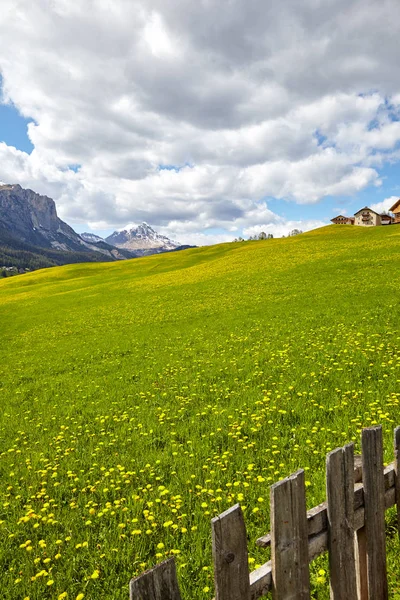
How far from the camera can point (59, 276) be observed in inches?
3342

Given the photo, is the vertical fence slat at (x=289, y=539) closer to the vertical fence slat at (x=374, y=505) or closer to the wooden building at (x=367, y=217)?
the vertical fence slat at (x=374, y=505)

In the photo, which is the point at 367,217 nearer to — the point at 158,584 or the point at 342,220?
the point at 342,220

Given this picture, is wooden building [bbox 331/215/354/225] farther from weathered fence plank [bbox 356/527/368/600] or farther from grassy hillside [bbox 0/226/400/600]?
weathered fence plank [bbox 356/527/368/600]

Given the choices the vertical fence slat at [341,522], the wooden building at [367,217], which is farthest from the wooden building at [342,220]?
the vertical fence slat at [341,522]

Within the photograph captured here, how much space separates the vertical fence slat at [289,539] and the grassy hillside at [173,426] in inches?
95.8

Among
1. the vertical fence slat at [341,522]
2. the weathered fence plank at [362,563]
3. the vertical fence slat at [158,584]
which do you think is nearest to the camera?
the vertical fence slat at [158,584]

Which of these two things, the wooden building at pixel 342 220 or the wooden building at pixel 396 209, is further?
the wooden building at pixel 342 220

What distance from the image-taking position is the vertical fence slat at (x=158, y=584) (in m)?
2.22

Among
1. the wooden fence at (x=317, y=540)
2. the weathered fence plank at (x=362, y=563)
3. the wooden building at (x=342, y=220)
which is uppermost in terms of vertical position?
the wooden building at (x=342, y=220)

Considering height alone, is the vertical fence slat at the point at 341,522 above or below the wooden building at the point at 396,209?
below

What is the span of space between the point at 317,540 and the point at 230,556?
92 cm

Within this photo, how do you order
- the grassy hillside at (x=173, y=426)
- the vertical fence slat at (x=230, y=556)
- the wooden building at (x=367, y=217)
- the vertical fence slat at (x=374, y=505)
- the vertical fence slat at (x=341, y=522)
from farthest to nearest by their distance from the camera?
1. the wooden building at (x=367, y=217)
2. the grassy hillside at (x=173, y=426)
3. the vertical fence slat at (x=374, y=505)
4. the vertical fence slat at (x=341, y=522)
5. the vertical fence slat at (x=230, y=556)

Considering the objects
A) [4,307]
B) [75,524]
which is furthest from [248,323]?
[4,307]

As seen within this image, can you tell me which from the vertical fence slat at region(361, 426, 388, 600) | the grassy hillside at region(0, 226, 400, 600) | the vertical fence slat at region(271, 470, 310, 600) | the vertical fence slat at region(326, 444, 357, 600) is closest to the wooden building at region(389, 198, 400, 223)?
the grassy hillside at region(0, 226, 400, 600)
